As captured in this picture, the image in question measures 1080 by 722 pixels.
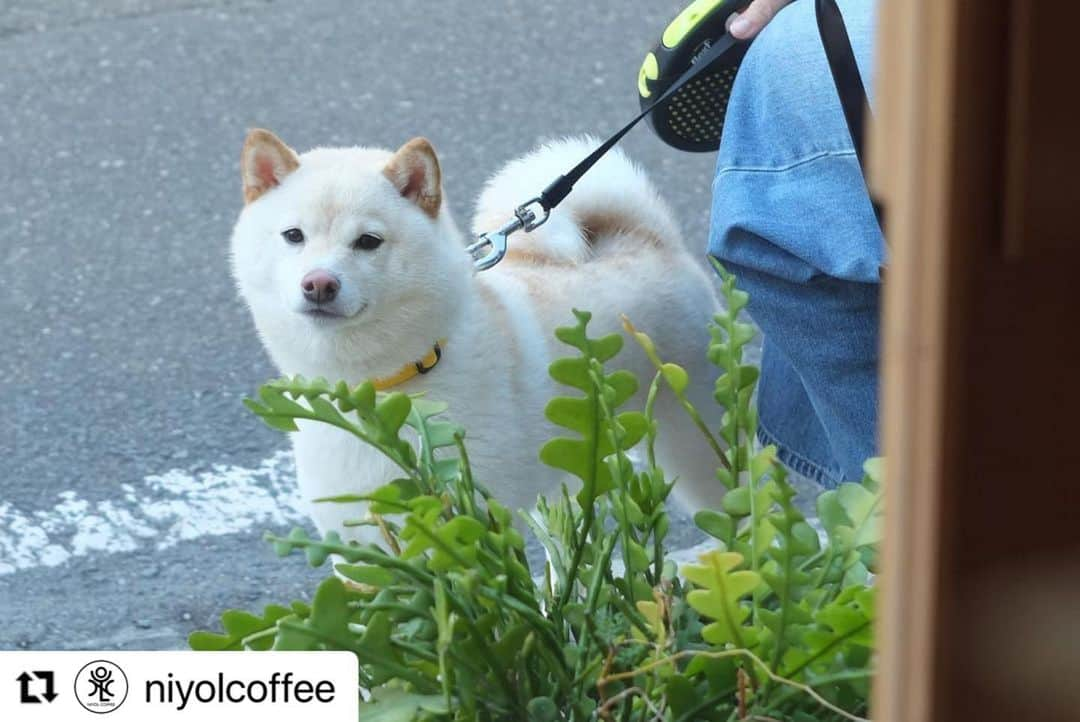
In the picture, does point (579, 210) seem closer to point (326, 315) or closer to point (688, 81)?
point (688, 81)

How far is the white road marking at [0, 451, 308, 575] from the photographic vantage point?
2.74 meters

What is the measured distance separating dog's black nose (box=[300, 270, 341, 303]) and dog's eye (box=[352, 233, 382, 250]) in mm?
83

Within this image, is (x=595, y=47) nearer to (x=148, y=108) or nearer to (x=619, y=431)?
(x=148, y=108)

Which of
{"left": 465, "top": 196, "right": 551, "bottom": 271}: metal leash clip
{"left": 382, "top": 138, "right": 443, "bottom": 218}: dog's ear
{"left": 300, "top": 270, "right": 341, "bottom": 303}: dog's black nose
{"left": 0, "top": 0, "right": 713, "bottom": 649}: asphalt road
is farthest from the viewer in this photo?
{"left": 0, "top": 0, "right": 713, "bottom": 649}: asphalt road

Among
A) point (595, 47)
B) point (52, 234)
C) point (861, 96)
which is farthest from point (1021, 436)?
point (595, 47)

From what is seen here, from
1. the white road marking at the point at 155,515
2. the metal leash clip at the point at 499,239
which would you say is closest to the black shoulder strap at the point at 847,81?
the metal leash clip at the point at 499,239

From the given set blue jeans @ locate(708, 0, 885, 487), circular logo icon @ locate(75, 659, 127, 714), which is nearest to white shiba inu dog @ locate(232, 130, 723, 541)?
blue jeans @ locate(708, 0, 885, 487)

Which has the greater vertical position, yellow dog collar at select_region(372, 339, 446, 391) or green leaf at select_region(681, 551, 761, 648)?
yellow dog collar at select_region(372, 339, 446, 391)

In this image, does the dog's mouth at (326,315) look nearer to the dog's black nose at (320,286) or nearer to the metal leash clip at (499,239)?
the dog's black nose at (320,286)

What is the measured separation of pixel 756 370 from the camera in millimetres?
1120

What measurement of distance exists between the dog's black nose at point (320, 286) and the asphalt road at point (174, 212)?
0.82 meters

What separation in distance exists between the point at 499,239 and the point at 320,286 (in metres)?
0.38

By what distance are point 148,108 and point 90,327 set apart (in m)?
1.22

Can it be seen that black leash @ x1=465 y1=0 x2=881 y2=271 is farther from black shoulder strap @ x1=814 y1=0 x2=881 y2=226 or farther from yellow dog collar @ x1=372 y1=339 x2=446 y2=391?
yellow dog collar @ x1=372 y1=339 x2=446 y2=391
